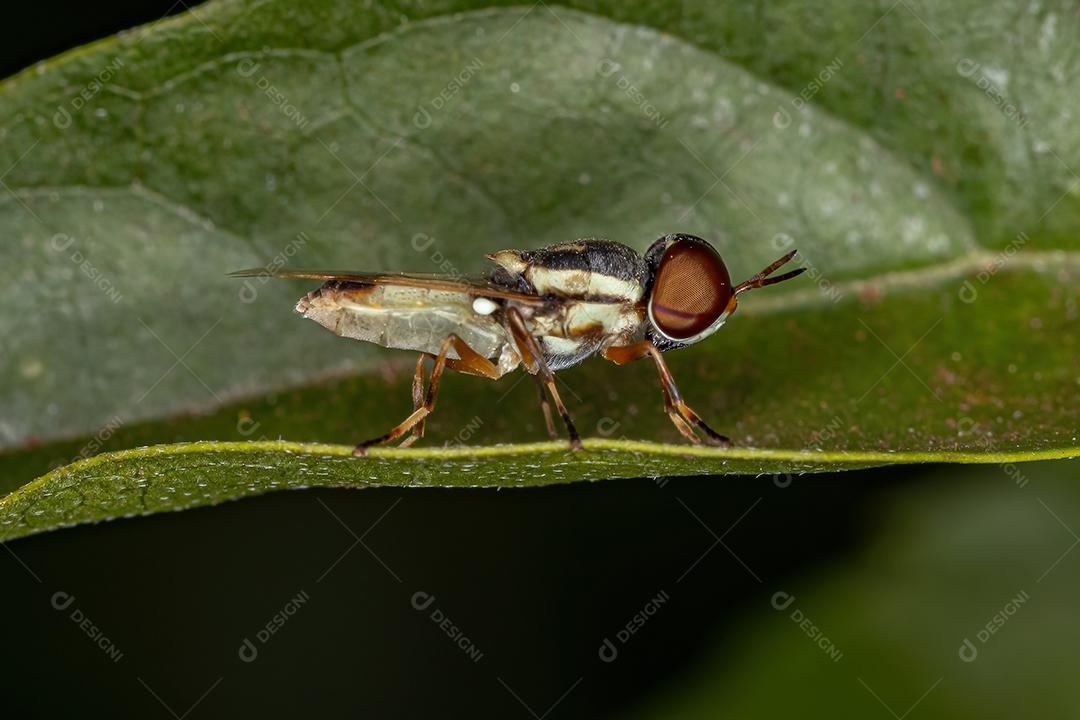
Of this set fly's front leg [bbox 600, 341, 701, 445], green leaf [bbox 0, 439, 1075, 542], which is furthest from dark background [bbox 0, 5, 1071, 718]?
green leaf [bbox 0, 439, 1075, 542]

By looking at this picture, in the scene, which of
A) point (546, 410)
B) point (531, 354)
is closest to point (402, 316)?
point (531, 354)

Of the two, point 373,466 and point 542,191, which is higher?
point 542,191

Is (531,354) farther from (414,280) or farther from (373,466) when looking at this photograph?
(373,466)

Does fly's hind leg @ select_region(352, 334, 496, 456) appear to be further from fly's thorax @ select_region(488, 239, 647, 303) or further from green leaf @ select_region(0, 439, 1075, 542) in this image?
green leaf @ select_region(0, 439, 1075, 542)

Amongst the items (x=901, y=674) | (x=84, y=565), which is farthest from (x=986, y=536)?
(x=84, y=565)

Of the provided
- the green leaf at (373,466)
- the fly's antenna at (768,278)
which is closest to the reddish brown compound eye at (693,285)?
the fly's antenna at (768,278)

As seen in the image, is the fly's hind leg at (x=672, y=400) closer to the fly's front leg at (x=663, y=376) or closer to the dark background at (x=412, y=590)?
the fly's front leg at (x=663, y=376)
